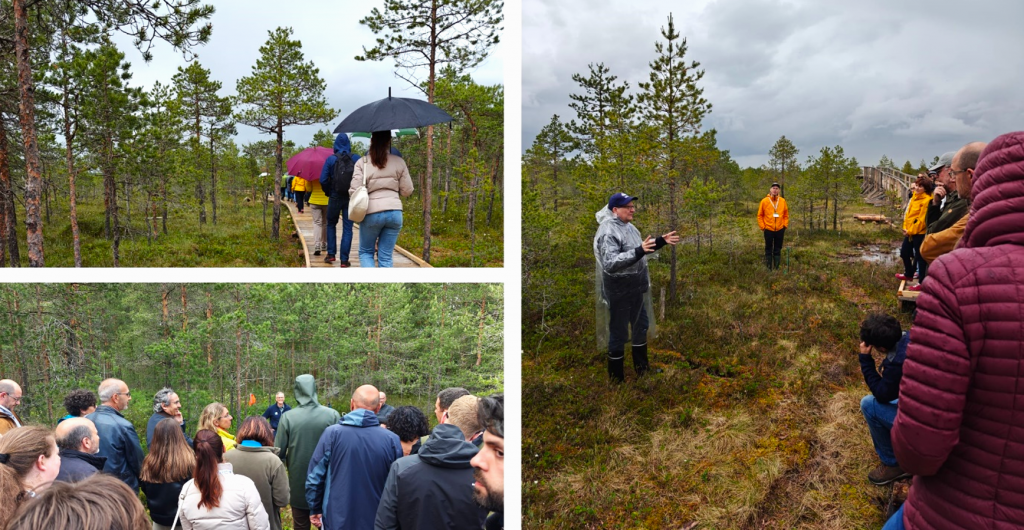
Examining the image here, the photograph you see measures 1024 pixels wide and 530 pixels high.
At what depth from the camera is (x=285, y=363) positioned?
211 inches

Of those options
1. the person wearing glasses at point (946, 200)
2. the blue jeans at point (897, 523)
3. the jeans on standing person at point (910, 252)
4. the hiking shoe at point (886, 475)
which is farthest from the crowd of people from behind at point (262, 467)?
the jeans on standing person at point (910, 252)

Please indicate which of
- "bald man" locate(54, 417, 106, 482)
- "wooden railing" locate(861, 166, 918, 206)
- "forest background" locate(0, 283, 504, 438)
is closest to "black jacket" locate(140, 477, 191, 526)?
"bald man" locate(54, 417, 106, 482)

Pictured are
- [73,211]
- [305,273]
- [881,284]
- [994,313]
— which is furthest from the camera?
[73,211]

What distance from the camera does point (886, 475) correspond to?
137 inches

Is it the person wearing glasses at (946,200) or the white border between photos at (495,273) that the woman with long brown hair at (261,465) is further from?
the person wearing glasses at (946,200)

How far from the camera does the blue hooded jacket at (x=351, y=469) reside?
11.2 feet

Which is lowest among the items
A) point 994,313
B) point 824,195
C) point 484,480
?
point 484,480

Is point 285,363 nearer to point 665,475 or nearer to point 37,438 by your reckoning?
point 37,438

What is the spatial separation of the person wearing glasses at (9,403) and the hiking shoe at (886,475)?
5598 millimetres

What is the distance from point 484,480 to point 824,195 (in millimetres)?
13635

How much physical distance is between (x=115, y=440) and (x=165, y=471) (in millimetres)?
490

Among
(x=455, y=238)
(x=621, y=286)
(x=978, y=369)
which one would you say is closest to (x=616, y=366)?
(x=621, y=286)

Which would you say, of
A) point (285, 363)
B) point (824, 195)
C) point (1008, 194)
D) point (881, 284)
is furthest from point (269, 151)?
point (1008, 194)

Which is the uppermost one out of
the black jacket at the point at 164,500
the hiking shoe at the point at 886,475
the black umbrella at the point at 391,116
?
the black umbrella at the point at 391,116
